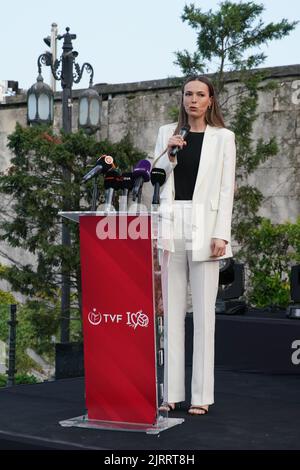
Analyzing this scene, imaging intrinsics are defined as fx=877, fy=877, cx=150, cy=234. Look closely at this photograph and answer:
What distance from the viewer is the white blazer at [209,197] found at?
4.45 meters

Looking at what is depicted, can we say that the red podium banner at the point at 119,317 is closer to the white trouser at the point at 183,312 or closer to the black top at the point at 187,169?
the white trouser at the point at 183,312

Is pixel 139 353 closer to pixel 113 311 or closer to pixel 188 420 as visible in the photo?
pixel 113 311

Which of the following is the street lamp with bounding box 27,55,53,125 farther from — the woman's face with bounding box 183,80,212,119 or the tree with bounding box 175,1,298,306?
the woman's face with bounding box 183,80,212,119

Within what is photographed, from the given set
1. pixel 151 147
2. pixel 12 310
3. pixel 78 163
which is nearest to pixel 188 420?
pixel 12 310

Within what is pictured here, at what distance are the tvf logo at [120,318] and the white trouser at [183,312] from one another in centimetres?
34

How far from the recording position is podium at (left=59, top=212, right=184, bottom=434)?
13.4ft

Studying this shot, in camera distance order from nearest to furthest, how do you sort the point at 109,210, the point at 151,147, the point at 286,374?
1. the point at 109,210
2. the point at 286,374
3. the point at 151,147

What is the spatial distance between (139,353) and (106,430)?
39 cm

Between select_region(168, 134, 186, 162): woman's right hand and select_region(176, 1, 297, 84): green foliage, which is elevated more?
select_region(176, 1, 297, 84): green foliage

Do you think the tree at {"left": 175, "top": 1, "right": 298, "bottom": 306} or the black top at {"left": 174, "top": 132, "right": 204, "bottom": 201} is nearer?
the black top at {"left": 174, "top": 132, "right": 204, "bottom": 201}

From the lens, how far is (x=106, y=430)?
4.13 meters

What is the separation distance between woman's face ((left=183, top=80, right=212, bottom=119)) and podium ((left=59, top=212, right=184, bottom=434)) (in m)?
0.76

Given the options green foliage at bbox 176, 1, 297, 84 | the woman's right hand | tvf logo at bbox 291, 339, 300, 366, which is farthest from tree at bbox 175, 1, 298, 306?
the woman's right hand

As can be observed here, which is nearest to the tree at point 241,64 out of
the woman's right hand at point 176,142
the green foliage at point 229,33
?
the green foliage at point 229,33
